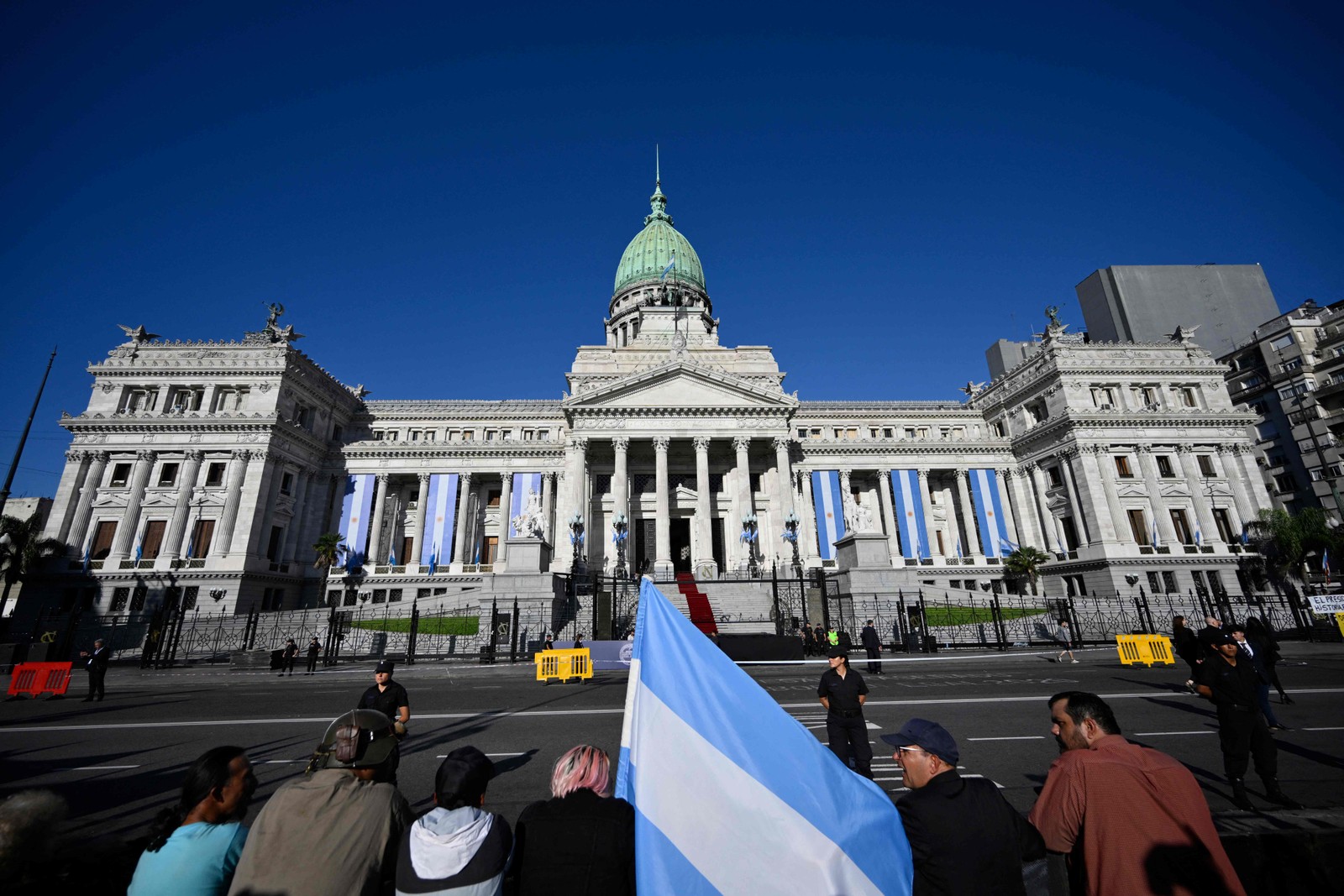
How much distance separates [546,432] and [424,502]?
11.4 m

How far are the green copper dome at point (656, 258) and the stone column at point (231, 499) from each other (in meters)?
41.0

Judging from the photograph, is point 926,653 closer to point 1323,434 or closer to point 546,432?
point 546,432

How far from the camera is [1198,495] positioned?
1661 inches

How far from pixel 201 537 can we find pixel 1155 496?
6472cm

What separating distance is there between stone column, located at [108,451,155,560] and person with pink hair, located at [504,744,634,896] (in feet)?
158

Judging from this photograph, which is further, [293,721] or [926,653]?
[926,653]

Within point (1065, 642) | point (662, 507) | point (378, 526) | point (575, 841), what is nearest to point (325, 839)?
point (575, 841)

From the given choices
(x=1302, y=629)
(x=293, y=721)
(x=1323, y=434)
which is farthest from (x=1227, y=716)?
(x=1323, y=434)

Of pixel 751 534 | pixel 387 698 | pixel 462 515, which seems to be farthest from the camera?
pixel 462 515

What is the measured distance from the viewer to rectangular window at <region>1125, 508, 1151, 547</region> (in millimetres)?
40875

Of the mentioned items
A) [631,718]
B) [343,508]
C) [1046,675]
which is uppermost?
[343,508]

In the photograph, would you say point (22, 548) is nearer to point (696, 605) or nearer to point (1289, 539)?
point (696, 605)

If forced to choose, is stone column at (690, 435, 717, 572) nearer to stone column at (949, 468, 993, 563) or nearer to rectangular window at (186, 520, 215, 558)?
stone column at (949, 468, 993, 563)

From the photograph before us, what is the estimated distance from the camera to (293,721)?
40.2ft
